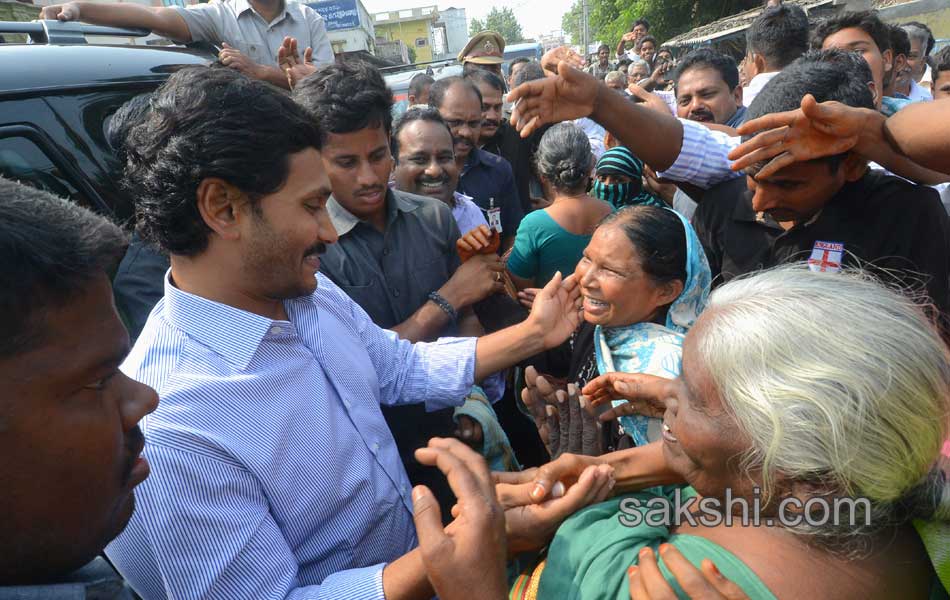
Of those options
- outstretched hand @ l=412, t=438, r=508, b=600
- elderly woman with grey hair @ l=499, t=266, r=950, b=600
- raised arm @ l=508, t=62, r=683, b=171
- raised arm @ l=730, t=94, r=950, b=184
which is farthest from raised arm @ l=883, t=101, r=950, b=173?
outstretched hand @ l=412, t=438, r=508, b=600

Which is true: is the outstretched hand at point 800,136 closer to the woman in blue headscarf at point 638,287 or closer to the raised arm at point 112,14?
the woman in blue headscarf at point 638,287

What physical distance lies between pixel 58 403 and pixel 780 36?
5083 millimetres

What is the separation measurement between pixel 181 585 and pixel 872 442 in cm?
135

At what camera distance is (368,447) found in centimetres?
157

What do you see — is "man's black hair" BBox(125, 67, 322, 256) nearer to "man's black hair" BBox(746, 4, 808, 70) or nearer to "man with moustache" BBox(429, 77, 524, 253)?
"man with moustache" BBox(429, 77, 524, 253)

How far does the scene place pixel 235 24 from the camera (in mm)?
3865

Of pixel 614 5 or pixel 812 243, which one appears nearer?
pixel 812 243

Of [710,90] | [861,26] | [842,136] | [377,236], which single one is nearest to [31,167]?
[377,236]

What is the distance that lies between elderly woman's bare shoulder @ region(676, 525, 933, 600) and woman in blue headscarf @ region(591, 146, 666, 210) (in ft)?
8.26

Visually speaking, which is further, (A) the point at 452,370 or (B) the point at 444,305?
(B) the point at 444,305

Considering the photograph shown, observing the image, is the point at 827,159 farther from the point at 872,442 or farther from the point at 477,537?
the point at 477,537

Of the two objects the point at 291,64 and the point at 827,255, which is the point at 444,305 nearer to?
the point at 827,255

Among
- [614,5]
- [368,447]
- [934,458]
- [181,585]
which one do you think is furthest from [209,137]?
[614,5]

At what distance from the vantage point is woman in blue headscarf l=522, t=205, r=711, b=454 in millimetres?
2232
